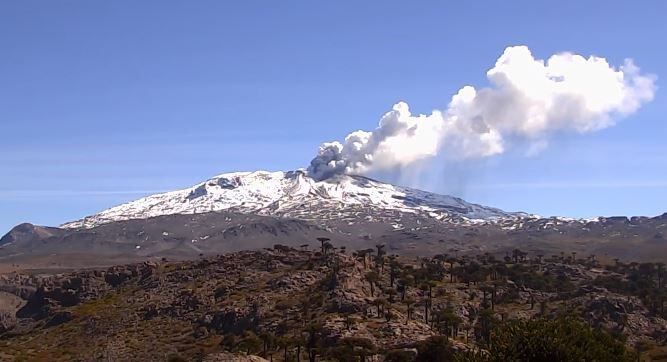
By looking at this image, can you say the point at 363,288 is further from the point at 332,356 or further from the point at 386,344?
the point at 332,356

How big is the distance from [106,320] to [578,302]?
11156 centimetres

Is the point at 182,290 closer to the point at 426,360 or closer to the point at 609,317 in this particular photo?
the point at 426,360

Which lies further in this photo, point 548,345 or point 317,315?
point 317,315

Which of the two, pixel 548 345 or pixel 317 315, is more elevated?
Answer: pixel 548 345

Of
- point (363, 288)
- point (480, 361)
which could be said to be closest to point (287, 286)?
point (363, 288)

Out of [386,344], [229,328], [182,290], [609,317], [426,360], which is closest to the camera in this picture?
[426,360]

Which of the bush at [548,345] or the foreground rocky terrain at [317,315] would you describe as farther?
the foreground rocky terrain at [317,315]

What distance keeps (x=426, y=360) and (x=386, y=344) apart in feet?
49.2

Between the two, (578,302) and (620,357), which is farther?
(578,302)

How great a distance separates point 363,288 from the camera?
168000 millimetres

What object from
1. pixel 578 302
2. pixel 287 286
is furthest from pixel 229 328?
pixel 578 302

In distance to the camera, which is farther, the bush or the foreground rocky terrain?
the foreground rocky terrain

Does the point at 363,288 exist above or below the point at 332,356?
above

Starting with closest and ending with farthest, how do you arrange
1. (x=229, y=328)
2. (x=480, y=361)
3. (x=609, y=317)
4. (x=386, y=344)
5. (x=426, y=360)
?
(x=480, y=361) < (x=426, y=360) < (x=386, y=344) < (x=229, y=328) < (x=609, y=317)
